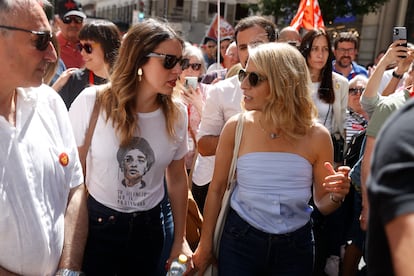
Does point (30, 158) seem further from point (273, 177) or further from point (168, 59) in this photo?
point (273, 177)

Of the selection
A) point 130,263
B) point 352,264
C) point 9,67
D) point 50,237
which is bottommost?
point 352,264

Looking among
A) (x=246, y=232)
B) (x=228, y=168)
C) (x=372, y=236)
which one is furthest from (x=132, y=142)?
(x=372, y=236)

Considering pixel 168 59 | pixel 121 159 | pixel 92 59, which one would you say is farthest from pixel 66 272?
pixel 92 59

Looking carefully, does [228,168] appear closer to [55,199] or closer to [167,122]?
[167,122]

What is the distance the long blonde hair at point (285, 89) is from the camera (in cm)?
211

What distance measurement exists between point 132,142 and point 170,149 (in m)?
0.23

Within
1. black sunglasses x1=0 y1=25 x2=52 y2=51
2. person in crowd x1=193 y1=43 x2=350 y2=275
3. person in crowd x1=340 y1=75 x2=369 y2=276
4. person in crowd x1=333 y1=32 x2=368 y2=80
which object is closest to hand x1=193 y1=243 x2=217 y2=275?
person in crowd x1=193 y1=43 x2=350 y2=275

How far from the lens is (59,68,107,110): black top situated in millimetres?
3318

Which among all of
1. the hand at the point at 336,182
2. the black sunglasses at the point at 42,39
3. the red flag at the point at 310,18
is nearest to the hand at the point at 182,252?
the hand at the point at 336,182

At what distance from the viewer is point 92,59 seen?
11.1ft

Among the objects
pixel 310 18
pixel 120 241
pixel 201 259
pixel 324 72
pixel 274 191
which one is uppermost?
pixel 310 18

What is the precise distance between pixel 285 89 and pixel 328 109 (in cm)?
146

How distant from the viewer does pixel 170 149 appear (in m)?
2.20

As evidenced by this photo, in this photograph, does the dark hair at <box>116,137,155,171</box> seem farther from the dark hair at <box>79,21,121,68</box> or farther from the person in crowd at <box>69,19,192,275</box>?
the dark hair at <box>79,21,121,68</box>
